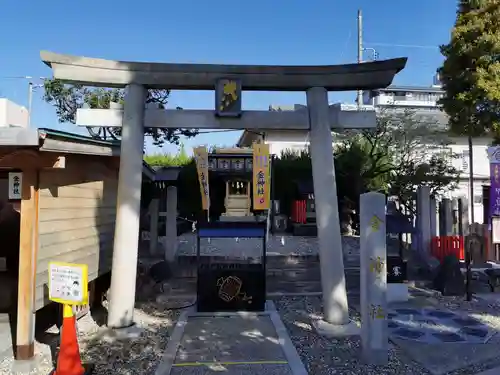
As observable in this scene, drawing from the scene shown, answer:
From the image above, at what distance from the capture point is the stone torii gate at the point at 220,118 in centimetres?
654

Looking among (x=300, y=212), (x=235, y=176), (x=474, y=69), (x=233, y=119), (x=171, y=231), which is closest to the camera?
(x=233, y=119)

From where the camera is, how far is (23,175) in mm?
5000

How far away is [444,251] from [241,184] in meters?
11.1

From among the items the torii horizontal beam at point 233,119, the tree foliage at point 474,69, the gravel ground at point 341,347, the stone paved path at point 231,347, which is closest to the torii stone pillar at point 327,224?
the torii horizontal beam at point 233,119

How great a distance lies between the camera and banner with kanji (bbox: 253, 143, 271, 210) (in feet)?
50.6

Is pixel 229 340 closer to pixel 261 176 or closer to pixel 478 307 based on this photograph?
pixel 478 307

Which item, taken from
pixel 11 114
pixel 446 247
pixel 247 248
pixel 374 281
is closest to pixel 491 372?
pixel 374 281

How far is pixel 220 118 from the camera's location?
7.07 m

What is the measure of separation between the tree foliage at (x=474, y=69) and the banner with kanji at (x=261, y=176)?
6525mm

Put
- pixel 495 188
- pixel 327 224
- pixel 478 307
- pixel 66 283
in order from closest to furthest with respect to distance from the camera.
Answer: pixel 66 283 < pixel 327 224 < pixel 478 307 < pixel 495 188

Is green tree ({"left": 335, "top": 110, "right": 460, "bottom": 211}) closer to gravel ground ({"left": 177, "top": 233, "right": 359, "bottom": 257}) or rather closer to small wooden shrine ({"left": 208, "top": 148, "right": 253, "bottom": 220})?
small wooden shrine ({"left": 208, "top": 148, "right": 253, "bottom": 220})

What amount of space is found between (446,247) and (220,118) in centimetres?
774

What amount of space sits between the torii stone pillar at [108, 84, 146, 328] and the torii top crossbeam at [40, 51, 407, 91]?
710 mm

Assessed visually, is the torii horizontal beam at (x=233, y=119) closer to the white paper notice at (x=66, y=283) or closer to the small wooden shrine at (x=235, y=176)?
the white paper notice at (x=66, y=283)
